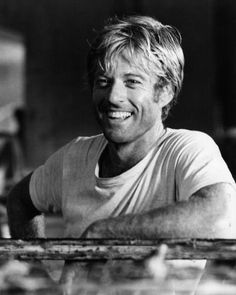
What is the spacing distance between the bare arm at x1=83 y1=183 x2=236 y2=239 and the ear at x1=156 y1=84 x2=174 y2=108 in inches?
17.9

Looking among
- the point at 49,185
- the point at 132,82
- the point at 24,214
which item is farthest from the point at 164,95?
the point at 24,214

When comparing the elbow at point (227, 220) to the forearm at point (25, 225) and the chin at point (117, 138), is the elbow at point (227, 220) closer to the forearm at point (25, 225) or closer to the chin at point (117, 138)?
the chin at point (117, 138)

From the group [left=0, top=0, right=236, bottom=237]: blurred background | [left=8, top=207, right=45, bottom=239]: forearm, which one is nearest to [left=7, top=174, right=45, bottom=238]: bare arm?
[left=8, top=207, right=45, bottom=239]: forearm

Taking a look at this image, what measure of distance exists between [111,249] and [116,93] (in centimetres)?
84

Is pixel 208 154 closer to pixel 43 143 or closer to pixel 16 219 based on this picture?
pixel 16 219

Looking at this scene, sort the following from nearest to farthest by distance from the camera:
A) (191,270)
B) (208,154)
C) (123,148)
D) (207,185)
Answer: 1. (191,270)
2. (207,185)
3. (208,154)
4. (123,148)

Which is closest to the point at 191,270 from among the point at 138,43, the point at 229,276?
the point at 229,276

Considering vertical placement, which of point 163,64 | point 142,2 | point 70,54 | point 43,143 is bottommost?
point 43,143

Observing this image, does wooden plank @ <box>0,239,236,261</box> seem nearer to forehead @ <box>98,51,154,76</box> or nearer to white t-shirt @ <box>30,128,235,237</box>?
white t-shirt @ <box>30,128,235,237</box>

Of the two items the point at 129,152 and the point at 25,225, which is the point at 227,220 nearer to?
the point at 129,152

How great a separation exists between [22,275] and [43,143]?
6.87 metres

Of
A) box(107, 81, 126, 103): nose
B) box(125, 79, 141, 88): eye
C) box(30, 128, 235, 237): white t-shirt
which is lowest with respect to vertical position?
box(30, 128, 235, 237): white t-shirt

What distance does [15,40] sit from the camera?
27.9ft

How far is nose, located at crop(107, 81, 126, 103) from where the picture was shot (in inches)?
89.1
